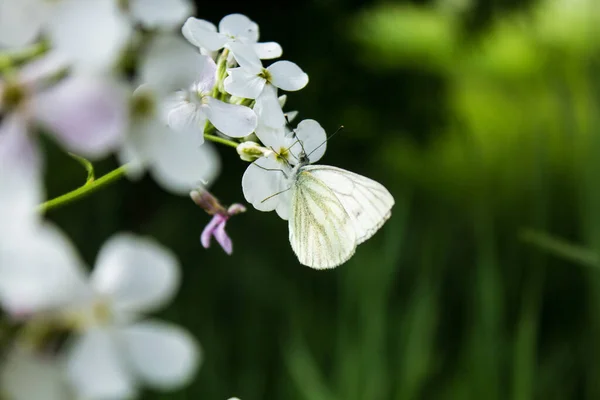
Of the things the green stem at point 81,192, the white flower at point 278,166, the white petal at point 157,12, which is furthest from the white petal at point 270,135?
the white petal at point 157,12

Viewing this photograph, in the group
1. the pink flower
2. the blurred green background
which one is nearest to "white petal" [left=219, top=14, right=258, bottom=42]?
the pink flower

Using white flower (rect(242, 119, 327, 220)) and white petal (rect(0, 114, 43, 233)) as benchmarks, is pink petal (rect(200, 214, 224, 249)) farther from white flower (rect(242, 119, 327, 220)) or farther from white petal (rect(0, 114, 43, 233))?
white petal (rect(0, 114, 43, 233))

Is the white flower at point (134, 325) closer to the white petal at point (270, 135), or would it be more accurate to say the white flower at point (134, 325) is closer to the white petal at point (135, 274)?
the white petal at point (135, 274)

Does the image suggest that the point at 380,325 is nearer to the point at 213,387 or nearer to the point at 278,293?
the point at 213,387

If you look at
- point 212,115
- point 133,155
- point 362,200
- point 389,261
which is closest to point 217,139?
point 212,115

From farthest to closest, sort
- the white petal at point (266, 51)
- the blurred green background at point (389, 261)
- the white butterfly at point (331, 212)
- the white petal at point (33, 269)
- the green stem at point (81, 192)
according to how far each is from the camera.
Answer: the blurred green background at point (389, 261), the white butterfly at point (331, 212), the white petal at point (266, 51), the green stem at point (81, 192), the white petal at point (33, 269)

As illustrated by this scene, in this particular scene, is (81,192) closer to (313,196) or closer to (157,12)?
(157,12)
